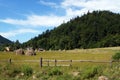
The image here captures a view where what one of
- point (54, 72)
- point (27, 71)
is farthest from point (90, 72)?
point (27, 71)

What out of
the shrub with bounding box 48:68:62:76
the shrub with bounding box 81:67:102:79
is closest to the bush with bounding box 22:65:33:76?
the shrub with bounding box 48:68:62:76

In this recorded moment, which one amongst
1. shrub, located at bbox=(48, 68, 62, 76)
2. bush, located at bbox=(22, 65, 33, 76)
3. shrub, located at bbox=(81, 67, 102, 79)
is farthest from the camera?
bush, located at bbox=(22, 65, 33, 76)

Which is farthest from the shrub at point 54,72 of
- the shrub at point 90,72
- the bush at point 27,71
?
the shrub at point 90,72

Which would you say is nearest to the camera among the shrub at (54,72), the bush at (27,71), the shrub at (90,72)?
the shrub at (90,72)

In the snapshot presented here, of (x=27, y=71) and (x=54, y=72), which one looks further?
(x=27, y=71)

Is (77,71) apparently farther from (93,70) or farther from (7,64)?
(7,64)

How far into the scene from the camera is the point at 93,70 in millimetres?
36094

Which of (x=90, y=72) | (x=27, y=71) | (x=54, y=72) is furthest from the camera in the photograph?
(x=27, y=71)

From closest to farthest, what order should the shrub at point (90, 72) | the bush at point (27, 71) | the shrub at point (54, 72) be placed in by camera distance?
1. the shrub at point (90, 72)
2. the shrub at point (54, 72)
3. the bush at point (27, 71)

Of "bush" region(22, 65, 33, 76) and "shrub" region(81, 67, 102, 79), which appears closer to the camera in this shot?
"shrub" region(81, 67, 102, 79)

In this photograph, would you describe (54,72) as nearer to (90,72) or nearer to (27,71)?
(27,71)

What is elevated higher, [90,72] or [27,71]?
[27,71]

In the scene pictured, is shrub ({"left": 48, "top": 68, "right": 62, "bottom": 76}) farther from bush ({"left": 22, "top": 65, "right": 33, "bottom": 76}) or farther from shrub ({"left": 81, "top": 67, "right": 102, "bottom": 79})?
shrub ({"left": 81, "top": 67, "right": 102, "bottom": 79})

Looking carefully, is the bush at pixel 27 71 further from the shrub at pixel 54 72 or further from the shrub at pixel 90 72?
the shrub at pixel 90 72
